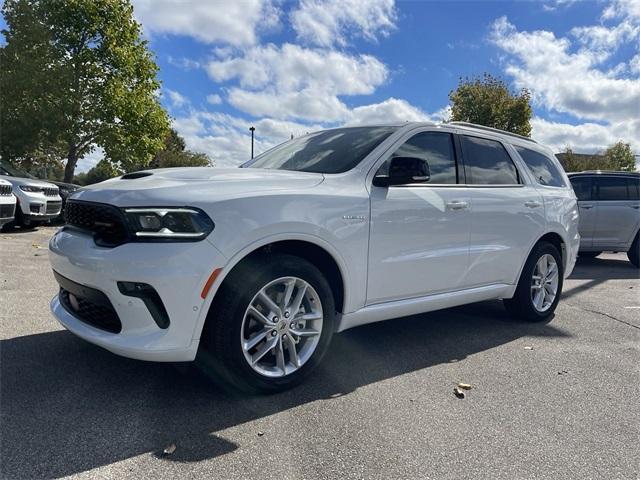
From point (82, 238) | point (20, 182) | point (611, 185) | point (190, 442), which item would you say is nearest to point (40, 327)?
point (82, 238)

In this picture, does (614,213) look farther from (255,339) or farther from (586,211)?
(255,339)

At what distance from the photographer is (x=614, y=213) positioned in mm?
9117

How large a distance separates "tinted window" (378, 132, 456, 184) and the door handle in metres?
0.19

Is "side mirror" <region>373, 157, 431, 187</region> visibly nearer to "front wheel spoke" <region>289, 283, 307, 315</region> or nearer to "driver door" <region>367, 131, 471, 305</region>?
"driver door" <region>367, 131, 471, 305</region>

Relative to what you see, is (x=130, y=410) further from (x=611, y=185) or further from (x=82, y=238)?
(x=611, y=185)

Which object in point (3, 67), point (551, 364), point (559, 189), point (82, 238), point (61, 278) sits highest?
point (3, 67)

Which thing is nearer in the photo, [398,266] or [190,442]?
[190,442]

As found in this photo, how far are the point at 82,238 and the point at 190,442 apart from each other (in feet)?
4.42

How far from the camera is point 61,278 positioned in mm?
3025

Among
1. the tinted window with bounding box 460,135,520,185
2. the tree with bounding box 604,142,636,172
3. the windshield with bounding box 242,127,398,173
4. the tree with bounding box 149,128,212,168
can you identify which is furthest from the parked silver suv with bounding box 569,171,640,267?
the tree with bounding box 604,142,636,172

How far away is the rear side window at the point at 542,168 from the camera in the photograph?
496 centimetres

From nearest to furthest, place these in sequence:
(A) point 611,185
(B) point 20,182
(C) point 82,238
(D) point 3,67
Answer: (C) point 82,238 → (A) point 611,185 → (B) point 20,182 → (D) point 3,67

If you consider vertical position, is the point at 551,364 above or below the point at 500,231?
below

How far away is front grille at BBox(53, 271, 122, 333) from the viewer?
2.69 m
